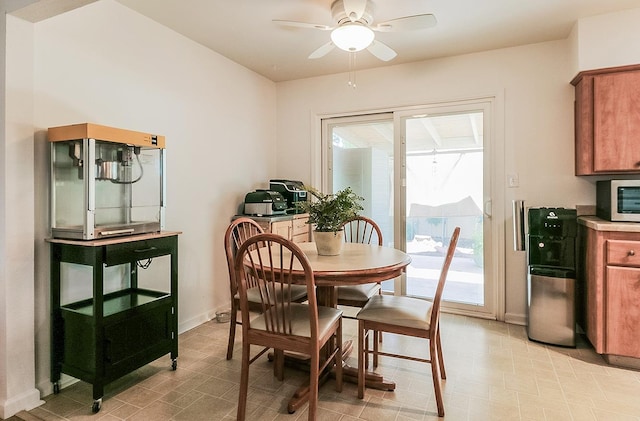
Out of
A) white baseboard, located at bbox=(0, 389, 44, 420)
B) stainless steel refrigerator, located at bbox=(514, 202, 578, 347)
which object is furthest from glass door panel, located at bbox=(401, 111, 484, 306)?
white baseboard, located at bbox=(0, 389, 44, 420)

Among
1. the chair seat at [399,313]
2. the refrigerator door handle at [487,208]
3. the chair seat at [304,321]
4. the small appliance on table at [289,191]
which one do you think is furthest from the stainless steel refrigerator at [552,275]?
the small appliance on table at [289,191]

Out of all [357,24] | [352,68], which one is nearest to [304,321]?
[357,24]

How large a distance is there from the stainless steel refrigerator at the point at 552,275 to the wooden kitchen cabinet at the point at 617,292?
19 cm

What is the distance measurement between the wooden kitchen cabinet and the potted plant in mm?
1794

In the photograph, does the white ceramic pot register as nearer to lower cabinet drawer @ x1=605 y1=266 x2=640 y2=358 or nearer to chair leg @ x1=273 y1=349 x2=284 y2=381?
chair leg @ x1=273 y1=349 x2=284 y2=381

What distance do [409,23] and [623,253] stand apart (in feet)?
7.01

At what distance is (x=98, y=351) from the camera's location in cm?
188

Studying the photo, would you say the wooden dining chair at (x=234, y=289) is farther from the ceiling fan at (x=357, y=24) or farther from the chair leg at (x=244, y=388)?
the ceiling fan at (x=357, y=24)

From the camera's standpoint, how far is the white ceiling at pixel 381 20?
2.50 metres

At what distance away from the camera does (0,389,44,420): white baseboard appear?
1.83 m

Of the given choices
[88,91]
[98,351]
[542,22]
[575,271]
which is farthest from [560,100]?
[98,351]

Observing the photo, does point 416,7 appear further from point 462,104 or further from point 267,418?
point 267,418

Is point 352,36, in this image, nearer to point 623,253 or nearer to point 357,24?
point 357,24

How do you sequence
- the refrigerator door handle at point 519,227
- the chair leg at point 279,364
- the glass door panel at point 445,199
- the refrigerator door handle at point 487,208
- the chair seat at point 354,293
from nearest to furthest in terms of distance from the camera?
the chair leg at point 279,364
the chair seat at point 354,293
the refrigerator door handle at point 519,227
the refrigerator door handle at point 487,208
the glass door panel at point 445,199
